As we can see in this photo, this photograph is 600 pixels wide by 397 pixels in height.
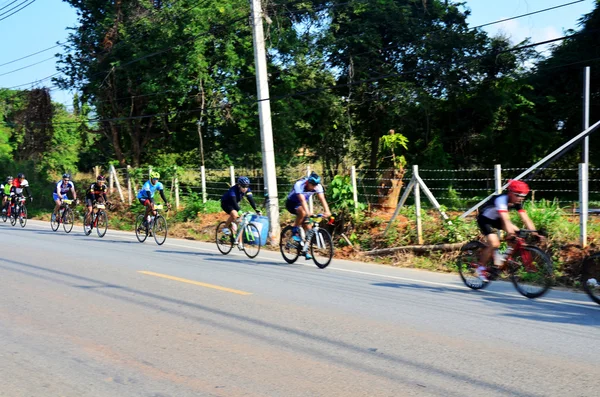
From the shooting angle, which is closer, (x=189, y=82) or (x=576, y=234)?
(x=576, y=234)

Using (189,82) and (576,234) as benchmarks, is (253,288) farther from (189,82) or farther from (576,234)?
(189,82)

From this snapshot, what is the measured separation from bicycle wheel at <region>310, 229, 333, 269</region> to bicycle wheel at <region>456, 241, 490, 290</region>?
285 centimetres

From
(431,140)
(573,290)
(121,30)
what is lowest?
(573,290)

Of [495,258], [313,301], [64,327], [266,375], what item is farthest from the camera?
[495,258]

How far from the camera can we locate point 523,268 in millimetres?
9102

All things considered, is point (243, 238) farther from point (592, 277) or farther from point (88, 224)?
point (88, 224)

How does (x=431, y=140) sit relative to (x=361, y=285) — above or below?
above

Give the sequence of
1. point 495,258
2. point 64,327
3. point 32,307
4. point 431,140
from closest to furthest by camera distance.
→ 1. point 64,327
2. point 32,307
3. point 495,258
4. point 431,140

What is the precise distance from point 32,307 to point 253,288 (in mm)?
3135

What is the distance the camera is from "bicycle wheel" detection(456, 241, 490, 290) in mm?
9836

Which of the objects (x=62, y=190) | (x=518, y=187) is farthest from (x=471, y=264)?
(x=62, y=190)

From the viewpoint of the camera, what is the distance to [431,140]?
33.8 metres

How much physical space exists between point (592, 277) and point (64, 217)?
57.2 feet

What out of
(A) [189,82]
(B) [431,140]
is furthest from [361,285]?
(B) [431,140]
